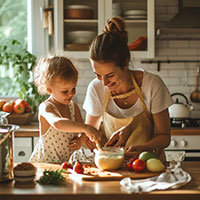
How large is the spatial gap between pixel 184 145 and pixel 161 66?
1.11 meters

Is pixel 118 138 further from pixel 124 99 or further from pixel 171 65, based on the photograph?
pixel 171 65

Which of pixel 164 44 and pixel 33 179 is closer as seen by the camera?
pixel 33 179

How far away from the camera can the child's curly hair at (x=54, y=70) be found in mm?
2482

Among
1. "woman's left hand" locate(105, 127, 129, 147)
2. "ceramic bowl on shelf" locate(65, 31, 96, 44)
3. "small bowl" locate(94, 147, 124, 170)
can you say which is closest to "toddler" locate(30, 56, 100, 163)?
"woman's left hand" locate(105, 127, 129, 147)

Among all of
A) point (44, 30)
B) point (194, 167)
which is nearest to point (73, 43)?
point (44, 30)

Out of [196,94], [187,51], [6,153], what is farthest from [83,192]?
[187,51]

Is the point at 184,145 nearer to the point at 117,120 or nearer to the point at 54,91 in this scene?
the point at 117,120

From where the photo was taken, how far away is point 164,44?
4.47 meters

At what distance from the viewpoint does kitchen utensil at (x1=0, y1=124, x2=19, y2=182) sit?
6.11 ft

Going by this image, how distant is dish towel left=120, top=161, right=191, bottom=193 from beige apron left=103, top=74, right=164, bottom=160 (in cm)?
67

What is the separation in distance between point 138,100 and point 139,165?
0.72 meters

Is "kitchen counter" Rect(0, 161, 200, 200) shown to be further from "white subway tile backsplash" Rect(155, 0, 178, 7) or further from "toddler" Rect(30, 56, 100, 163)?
"white subway tile backsplash" Rect(155, 0, 178, 7)

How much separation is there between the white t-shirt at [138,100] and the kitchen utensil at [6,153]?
853mm

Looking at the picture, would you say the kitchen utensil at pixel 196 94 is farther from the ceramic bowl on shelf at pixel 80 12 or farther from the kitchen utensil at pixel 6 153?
the kitchen utensil at pixel 6 153
